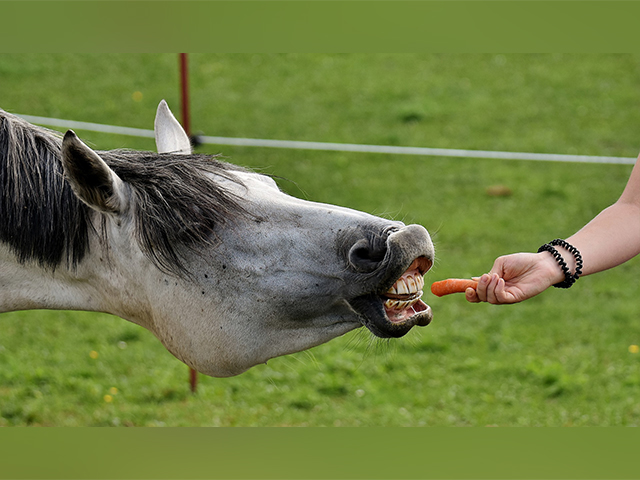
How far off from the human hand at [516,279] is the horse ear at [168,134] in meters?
1.19

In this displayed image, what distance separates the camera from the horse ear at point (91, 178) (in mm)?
2004

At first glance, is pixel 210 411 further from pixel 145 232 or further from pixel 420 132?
pixel 420 132

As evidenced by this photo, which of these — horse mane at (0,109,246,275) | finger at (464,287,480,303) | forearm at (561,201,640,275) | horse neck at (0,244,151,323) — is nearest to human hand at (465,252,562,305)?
finger at (464,287,480,303)

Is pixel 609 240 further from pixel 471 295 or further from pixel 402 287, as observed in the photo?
pixel 402 287

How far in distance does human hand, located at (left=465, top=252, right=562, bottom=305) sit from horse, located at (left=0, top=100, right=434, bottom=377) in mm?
263

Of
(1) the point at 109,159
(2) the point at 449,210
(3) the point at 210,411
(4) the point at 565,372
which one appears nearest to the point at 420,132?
(2) the point at 449,210

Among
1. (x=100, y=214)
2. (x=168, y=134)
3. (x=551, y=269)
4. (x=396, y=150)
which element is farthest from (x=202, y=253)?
(x=396, y=150)

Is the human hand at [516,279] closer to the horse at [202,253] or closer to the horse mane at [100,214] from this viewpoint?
the horse at [202,253]

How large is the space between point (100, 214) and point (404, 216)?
38.8 inches

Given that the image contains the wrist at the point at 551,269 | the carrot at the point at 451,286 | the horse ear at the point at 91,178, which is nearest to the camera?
the horse ear at the point at 91,178

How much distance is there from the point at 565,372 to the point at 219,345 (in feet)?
12.6

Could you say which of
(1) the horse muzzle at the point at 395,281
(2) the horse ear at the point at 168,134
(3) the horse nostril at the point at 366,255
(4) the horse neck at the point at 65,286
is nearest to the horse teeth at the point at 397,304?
(1) the horse muzzle at the point at 395,281

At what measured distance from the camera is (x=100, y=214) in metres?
2.25

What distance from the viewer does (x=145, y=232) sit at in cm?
218
